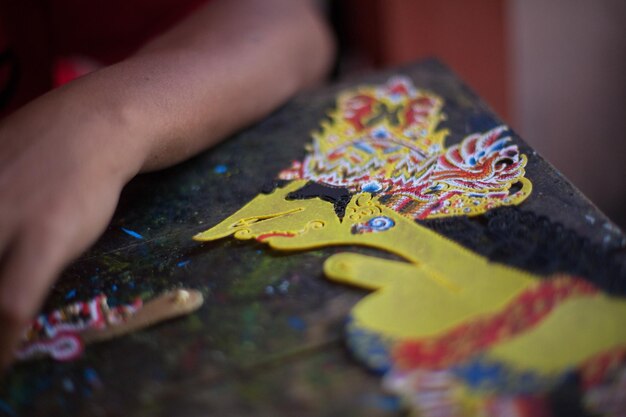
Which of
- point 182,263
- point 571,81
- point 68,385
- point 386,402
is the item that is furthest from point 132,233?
point 571,81

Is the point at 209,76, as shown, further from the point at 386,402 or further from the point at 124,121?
the point at 386,402

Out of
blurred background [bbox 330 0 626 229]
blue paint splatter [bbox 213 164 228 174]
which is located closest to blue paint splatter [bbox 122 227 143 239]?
blue paint splatter [bbox 213 164 228 174]

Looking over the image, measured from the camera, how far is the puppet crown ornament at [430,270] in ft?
1.38

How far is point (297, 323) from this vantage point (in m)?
0.47

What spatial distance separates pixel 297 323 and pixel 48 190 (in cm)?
21

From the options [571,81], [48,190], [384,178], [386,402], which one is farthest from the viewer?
[571,81]

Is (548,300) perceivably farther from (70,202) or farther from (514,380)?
(70,202)

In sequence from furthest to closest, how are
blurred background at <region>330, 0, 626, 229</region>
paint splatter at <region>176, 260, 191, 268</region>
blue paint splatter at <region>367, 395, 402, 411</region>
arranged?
1. blurred background at <region>330, 0, 626, 229</region>
2. paint splatter at <region>176, 260, 191, 268</region>
3. blue paint splatter at <region>367, 395, 402, 411</region>

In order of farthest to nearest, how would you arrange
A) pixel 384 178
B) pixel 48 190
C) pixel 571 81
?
pixel 571 81 → pixel 384 178 → pixel 48 190

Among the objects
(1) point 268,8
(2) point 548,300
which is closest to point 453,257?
(2) point 548,300

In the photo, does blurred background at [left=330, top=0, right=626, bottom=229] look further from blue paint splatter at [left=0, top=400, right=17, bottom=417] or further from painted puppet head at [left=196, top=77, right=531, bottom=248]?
blue paint splatter at [left=0, top=400, right=17, bottom=417]

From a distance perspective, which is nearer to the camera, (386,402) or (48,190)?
(386,402)

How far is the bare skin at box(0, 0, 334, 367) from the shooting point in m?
0.49

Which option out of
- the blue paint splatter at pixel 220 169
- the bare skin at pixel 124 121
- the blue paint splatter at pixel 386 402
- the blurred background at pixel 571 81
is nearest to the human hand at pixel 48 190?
the bare skin at pixel 124 121
